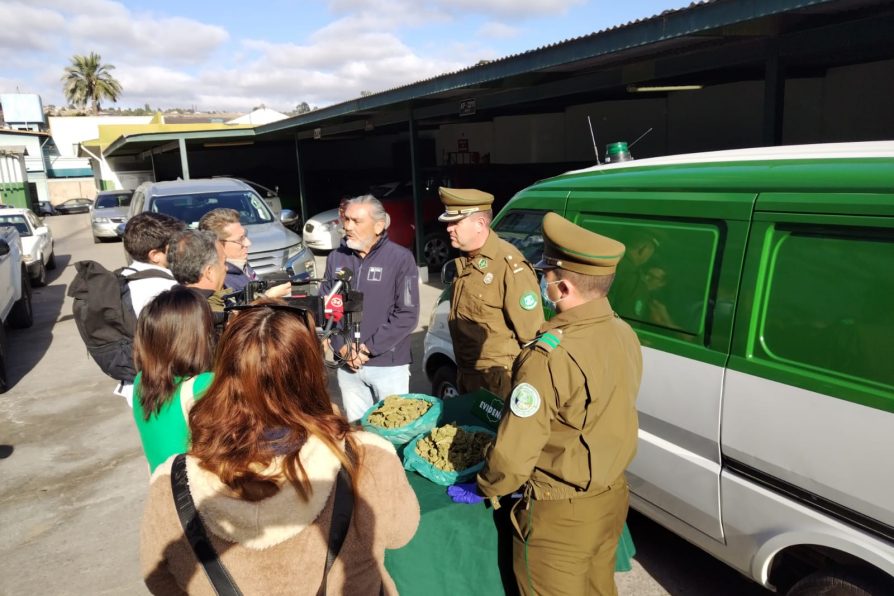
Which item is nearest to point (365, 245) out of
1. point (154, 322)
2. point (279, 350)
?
point (154, 322)

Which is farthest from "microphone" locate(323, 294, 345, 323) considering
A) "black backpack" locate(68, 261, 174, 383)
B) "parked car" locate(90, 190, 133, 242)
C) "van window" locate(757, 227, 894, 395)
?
"parked car" locate(90, 190, 133, 242)

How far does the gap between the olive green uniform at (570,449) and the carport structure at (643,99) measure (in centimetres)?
213

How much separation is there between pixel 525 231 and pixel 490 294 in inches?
28.6

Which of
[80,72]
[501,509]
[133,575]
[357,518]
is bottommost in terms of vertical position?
[133,575]

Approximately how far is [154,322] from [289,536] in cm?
116

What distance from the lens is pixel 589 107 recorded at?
1606 cm

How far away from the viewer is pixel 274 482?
1.53 meters

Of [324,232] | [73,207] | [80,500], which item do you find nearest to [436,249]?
[324,232]

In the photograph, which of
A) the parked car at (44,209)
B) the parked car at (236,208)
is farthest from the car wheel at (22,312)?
the parked car at (44,209)

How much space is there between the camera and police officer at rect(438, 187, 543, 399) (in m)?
3.59

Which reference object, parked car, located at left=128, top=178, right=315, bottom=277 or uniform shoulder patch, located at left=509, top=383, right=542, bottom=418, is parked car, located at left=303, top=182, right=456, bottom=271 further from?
uniform shoulder patch, located at left=509, top=383, right=542, bottom=418

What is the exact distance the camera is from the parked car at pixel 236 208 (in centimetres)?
890

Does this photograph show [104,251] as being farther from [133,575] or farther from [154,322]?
[154,322]

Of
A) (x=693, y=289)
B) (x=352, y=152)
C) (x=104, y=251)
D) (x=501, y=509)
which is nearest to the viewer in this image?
(x=501, y=509)
